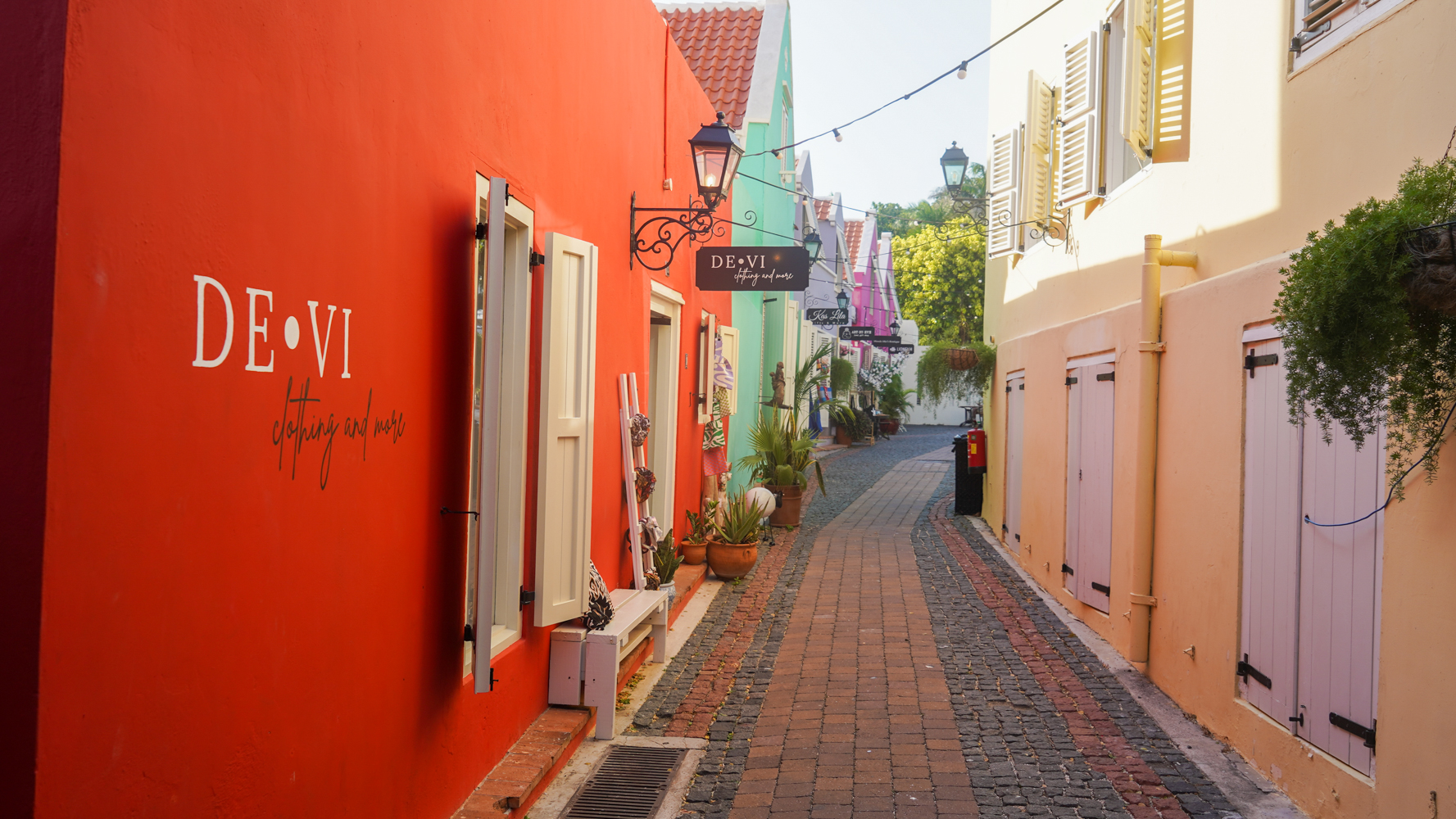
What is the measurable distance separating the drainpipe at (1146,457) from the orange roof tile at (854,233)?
28.1 metres

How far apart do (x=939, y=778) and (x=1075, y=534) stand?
12.9 ft

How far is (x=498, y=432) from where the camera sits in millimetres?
4012

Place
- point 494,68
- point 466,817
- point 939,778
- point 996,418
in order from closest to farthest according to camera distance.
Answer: point 466,817
point 494,68
point 939,778
point 996,418

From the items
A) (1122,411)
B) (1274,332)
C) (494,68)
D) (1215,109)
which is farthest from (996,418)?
(494,68)

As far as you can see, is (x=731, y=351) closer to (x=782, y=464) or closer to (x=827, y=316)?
(x=782, y=464)

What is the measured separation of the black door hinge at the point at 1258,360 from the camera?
15.2 feet

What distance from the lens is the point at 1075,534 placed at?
7973mm

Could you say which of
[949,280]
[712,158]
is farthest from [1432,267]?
[949,280]

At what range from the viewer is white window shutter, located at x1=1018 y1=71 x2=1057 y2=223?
9133 millimetres

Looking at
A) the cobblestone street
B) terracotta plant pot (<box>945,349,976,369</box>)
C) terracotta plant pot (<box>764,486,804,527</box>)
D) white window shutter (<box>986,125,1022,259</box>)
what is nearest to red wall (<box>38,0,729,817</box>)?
the cobblestone street

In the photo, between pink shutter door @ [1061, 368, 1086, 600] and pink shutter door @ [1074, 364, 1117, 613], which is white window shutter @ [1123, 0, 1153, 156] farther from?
pink shutter door @ [1061, 368, 1086, 600]

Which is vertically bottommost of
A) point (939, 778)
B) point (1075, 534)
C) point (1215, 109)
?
point (939, 778)

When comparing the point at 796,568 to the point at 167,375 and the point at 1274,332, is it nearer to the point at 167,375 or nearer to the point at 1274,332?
the point at 1274,332

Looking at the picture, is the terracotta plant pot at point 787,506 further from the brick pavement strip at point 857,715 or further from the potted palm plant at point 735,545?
the potted palm plant at point 735,545
